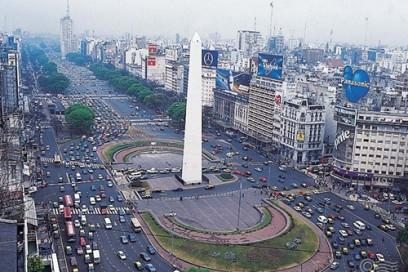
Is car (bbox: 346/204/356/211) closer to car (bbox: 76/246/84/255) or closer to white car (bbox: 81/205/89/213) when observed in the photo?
white car (bbox: 81/205/89/213)

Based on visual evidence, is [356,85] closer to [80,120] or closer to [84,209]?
[84,209]

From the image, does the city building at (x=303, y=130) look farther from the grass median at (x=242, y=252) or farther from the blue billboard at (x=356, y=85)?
the grass median at (x=242, y=252)

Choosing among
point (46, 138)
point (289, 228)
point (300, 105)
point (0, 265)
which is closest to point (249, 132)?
point (300, 105)

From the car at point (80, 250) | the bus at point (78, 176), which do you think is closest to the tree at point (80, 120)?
the bus at point (78, 176)

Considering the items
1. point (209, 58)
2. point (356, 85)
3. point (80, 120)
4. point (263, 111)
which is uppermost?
point (209, 58)

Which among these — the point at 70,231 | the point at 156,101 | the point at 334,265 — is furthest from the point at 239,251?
the point at 156,101
